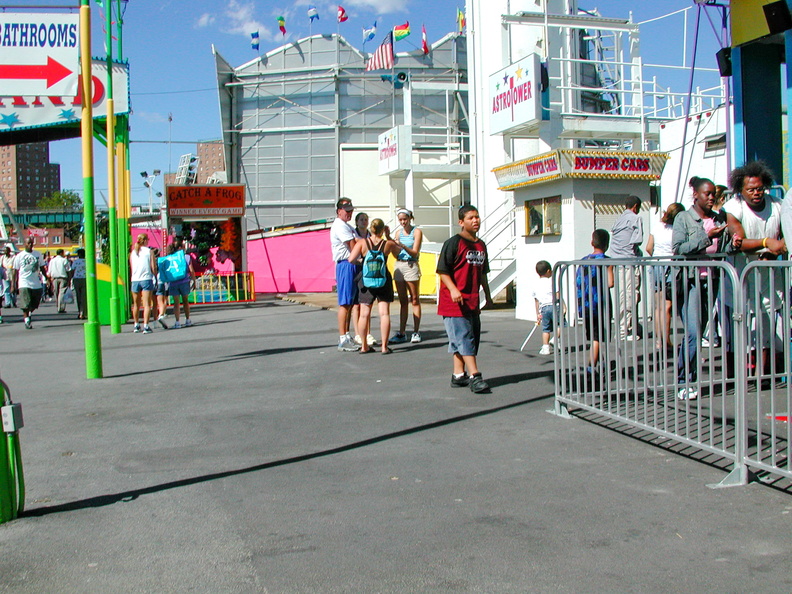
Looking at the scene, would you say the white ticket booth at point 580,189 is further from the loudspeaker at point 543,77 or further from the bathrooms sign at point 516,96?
the loudspeaker at point 543,77

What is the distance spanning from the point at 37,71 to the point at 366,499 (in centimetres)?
654

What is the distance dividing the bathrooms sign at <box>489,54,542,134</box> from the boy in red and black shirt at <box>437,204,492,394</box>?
26.9ft

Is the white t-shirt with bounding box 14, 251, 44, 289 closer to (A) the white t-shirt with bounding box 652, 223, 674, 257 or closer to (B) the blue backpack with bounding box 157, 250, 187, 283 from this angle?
(B) the blue backpack with bounding box 157, 250, 187, 283

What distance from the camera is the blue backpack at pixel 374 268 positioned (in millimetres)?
10266

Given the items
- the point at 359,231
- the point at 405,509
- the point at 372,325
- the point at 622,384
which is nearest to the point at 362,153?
the point at 372,325

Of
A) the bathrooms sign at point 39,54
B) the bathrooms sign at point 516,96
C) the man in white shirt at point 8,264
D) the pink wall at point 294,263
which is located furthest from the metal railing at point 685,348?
the pink wall at point 294,263

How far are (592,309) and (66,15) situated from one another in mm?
6709

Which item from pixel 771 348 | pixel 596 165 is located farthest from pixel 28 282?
pixel 771 348

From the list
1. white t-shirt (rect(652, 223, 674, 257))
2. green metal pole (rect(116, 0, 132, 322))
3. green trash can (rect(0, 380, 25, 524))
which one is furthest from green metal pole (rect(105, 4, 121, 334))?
green trash can (rect(0, 380, 25, 524))

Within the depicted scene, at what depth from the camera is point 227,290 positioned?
24016 millimetres

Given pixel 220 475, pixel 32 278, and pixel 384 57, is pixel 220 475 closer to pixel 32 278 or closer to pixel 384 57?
pixel 32 278

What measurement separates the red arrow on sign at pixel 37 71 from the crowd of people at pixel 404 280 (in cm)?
357

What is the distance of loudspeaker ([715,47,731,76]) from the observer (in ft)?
34.3

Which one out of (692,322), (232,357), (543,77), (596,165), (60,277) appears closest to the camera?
(692,322)
